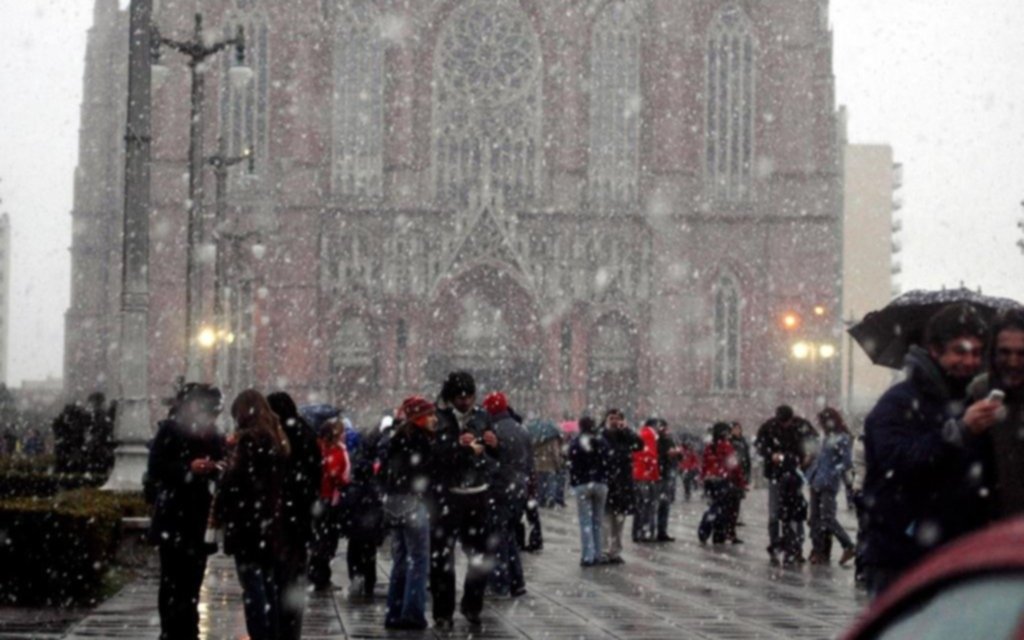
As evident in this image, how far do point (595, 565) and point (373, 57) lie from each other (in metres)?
45.6

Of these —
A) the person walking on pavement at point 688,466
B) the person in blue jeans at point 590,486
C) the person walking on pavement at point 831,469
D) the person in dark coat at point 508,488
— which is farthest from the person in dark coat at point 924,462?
the person walking on pavement at point 688,466

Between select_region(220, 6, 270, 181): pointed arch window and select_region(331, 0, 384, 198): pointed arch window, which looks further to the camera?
select_region(220, 6, 270, 181): pointed arch window

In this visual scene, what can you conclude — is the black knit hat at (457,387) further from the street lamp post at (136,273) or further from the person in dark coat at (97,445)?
the person in dark coat at (97,445)

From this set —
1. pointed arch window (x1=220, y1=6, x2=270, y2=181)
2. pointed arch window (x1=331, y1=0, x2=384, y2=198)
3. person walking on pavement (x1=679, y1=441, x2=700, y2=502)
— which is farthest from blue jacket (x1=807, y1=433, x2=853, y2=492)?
pointed arch window (x1=220, y1=6, x2=270, y2=181)

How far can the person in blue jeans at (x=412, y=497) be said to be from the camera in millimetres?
14508

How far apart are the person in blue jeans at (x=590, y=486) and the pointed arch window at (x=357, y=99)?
4417 centimetres

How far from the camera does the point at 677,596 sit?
18234 mm

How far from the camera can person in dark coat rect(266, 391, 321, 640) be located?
11.5m

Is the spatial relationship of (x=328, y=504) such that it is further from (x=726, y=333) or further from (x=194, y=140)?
(x=726, y=333)

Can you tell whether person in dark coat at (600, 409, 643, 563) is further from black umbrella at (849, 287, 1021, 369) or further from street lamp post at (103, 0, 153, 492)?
black umbrella at (849, 287, 1021, 369)

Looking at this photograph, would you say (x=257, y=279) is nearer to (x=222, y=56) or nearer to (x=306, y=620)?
(x=222, y=56)

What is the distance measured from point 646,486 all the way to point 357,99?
39736 millimetres

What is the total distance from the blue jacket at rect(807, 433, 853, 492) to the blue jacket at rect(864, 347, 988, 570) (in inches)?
608

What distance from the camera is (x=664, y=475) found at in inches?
1146
